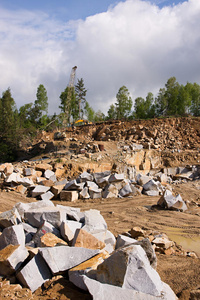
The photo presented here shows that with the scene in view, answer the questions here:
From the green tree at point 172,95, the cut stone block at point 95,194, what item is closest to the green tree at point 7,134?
the cut stone block at point 95,194

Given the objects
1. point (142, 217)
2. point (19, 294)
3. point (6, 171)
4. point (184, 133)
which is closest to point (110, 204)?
point (142, 217)

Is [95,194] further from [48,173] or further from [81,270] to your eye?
[81,270]

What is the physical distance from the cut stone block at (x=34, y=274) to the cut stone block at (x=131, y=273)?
847mm

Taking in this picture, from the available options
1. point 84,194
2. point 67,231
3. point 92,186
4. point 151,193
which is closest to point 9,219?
point 67,231

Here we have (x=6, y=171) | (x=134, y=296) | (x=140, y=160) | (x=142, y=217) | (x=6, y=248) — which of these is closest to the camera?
(x=134, y=296)

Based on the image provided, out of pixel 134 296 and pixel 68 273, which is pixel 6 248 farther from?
pixel 134 296

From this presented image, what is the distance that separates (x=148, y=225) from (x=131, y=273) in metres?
3.75

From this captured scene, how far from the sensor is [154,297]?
221 centimetres

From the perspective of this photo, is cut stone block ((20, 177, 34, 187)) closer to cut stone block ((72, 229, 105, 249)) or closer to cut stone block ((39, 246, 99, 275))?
cut stone block ((72, 229, 105, 249))

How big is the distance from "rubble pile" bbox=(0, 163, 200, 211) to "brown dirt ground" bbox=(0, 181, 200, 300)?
31 cm

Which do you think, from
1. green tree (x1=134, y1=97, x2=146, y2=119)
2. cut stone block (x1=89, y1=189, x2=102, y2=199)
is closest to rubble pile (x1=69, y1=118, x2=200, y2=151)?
cut stone block (x1=89, y1=189, x2=102, y2=199)

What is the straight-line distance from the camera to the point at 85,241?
3172mm

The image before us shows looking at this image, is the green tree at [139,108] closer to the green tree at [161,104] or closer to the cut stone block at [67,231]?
the green tree at [161,104]

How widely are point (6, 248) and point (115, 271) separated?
5.51 feet
